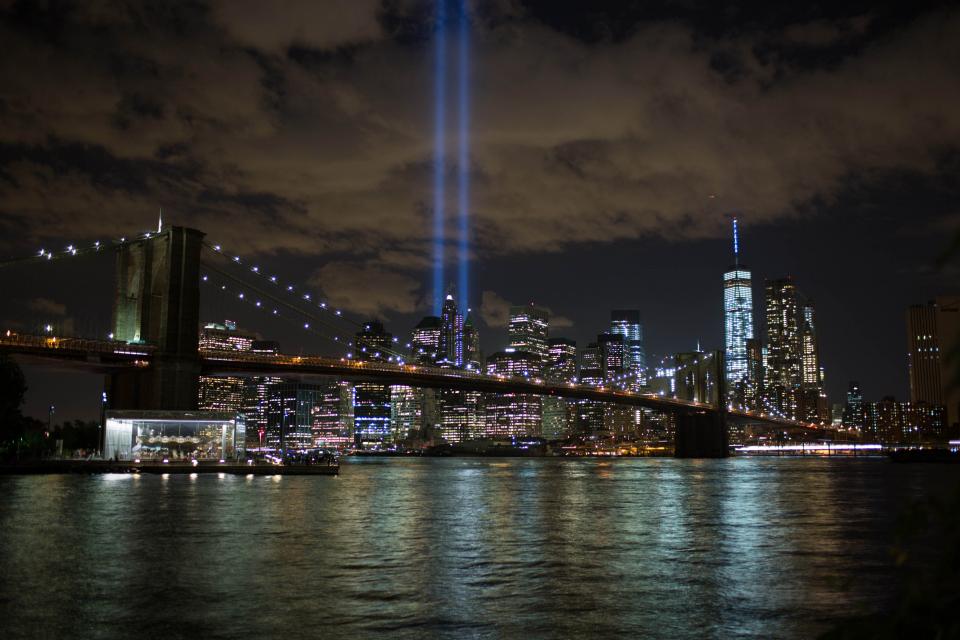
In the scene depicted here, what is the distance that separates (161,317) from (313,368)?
16.4 metres

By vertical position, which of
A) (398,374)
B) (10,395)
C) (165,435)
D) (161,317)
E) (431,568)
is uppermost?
(161,317)

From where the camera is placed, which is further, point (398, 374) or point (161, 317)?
point (398, 374)

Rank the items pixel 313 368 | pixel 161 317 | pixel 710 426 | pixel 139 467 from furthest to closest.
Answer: pixel 710 426 < pixel 313 368 < pixel 161 317 < pixel 139 467

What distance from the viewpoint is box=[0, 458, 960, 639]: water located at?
12258 millimetres

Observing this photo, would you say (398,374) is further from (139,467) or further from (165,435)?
(139,467)

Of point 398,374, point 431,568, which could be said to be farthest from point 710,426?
point 431,568

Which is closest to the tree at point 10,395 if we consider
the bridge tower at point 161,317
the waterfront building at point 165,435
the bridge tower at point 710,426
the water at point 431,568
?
the waterfront building at point 165,435

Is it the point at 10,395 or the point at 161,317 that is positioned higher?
the point at 161,317

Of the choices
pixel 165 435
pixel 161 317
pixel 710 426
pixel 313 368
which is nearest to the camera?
pixel 165 435

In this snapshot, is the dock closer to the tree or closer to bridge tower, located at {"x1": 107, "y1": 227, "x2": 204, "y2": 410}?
the tree

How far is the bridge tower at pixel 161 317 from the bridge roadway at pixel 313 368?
155 centimetres

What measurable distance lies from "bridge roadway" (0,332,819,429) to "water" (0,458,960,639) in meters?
29.2

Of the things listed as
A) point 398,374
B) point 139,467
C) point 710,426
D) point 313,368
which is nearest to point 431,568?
point 139,467

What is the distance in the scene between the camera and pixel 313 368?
7750 centimetres
